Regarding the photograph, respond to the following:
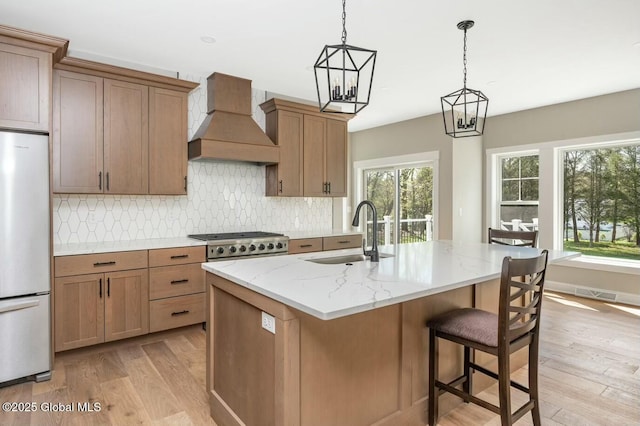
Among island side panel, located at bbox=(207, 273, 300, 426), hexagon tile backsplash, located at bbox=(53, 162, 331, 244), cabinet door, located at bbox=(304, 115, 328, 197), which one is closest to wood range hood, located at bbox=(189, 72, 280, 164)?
hexagon tile backsplash, located at bbox=(53, 162, 331, 244)

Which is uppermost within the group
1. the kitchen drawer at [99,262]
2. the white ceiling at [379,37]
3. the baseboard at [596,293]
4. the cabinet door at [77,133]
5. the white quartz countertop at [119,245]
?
the white ceiling at [379,37]

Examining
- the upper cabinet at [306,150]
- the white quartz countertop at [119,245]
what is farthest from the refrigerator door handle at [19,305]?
the upper cabinet at [306,150]

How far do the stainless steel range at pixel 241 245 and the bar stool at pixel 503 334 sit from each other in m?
2.17

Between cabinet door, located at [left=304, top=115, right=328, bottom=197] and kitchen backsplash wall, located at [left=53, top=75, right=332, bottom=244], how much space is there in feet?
1.18

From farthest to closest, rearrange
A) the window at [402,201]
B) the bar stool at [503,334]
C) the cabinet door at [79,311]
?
the window at [402,201] → the cabinet door at [79,311] → the bar stool at [503,334]

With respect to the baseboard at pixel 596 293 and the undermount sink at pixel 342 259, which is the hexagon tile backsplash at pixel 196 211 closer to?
the undermount sink at pixel 342 259

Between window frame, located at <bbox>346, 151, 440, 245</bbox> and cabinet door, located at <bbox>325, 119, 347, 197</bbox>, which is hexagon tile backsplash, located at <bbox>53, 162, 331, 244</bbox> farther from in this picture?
window frame, located at <bbox>346, 151, 440, 245</bbox>

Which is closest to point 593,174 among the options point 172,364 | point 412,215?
point 412,215

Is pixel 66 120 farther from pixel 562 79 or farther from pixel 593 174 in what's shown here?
pixel 593 174

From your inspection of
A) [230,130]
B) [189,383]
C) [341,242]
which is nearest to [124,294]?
[189,383]

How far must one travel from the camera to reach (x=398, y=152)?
6.41 m

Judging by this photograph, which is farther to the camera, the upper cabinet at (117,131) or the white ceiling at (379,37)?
the upper cabinet at (117,131)

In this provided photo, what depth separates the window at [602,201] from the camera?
15.4 feet

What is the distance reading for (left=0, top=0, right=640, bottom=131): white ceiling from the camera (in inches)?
105
